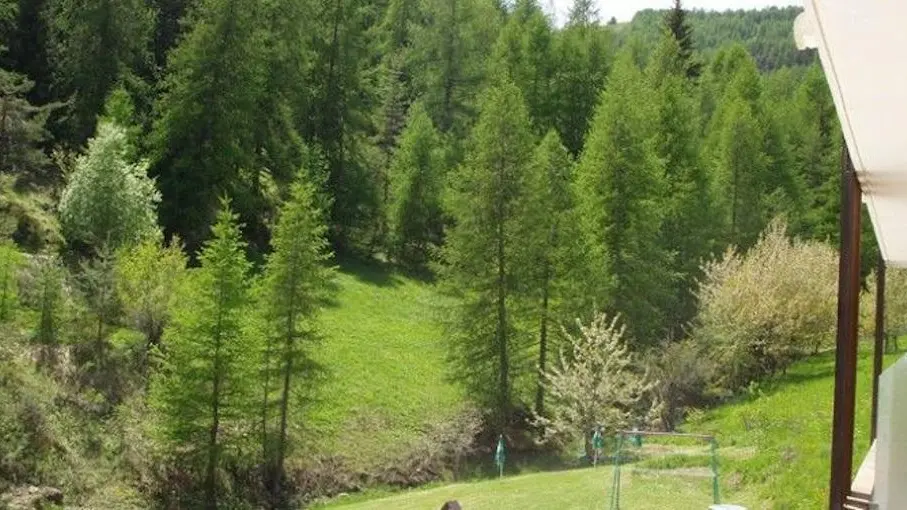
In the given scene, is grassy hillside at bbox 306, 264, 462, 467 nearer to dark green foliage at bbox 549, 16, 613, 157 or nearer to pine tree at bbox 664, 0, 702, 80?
dark green foliage at bbox 549, 16, 613, 157

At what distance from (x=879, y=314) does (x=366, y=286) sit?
34.9m

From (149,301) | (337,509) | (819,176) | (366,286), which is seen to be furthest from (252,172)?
(819,176)

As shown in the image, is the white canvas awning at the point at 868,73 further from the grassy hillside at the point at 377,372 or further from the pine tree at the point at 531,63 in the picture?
the pine tree at the point at 531,63

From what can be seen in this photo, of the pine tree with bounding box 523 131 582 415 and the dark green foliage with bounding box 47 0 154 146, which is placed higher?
the dark green foliage with bounding box 47 0 154 146

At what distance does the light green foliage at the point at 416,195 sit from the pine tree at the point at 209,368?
1845cm

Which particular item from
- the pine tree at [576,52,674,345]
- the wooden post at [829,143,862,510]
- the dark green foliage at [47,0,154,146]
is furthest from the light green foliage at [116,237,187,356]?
the wooden post at [829,143,862,510]

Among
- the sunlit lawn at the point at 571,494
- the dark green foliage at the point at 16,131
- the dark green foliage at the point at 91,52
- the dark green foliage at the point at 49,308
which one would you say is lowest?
the sunlit lawn at the point at 571,494


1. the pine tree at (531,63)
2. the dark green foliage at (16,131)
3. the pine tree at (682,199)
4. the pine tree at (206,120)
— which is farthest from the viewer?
the pine tree at (531,63)

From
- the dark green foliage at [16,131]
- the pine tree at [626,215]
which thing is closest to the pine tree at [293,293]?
the pine tree at [626,215]

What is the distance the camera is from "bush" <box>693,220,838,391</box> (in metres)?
33.8

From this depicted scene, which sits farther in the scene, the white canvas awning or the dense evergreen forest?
the dense evergreen forest

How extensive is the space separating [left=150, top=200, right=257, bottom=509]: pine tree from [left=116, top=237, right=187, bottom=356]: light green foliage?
3.17 meters

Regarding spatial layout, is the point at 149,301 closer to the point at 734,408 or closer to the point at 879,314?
the point at 734,408

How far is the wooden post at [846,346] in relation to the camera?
411 centimetres
